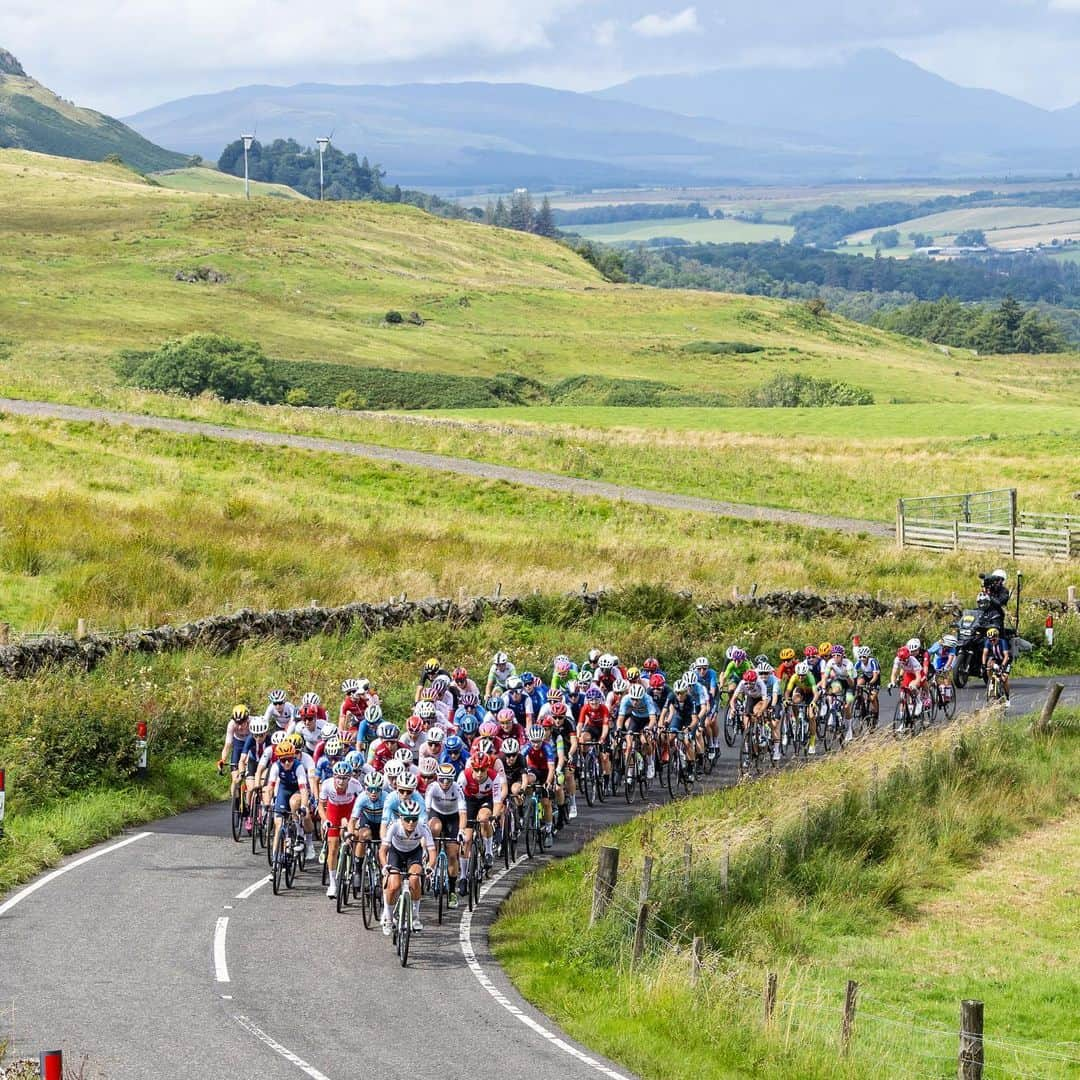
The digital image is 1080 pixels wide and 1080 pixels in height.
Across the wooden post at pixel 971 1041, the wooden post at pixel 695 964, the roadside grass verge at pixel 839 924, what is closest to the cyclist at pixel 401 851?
the roadside grass verge at pixel 839 924

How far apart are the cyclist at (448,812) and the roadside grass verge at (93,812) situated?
Answer: 525 cm

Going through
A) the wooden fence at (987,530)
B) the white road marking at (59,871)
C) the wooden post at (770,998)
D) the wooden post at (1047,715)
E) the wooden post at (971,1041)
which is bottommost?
the wooden fence at (987,530)

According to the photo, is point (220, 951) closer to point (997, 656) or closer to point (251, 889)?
point (251, 889)

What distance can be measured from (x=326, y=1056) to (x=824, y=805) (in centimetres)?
1197

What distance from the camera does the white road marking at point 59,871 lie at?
67.8 ft

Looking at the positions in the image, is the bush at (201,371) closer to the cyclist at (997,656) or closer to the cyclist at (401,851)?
the cyclist at (997,656)

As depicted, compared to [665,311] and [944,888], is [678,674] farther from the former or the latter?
[665,311]

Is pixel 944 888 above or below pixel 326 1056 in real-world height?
below

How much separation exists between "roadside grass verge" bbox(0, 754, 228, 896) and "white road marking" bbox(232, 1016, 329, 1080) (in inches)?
233

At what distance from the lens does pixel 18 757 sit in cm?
2547

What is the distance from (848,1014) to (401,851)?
575 cm

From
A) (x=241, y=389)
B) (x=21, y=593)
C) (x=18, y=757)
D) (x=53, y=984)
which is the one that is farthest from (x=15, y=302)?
(x=53, y=984)

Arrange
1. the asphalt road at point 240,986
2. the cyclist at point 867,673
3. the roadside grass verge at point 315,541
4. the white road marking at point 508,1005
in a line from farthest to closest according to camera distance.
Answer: the roadside grass verge at point 315,541 → the cyclist at point 867,673 → the white road marking at point 508,1005 → the asphalt road at point 240,986

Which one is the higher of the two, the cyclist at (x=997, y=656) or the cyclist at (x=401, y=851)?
the cyclist at (x=401, y=851)
